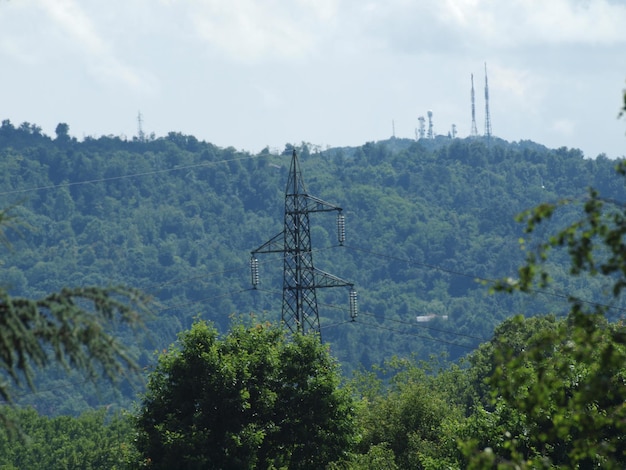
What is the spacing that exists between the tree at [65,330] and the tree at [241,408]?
30.9 m

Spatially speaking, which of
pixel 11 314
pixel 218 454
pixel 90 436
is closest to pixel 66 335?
pixel 11 314

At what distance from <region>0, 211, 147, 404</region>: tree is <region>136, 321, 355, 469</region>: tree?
30.9 metres

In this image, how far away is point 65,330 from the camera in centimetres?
1459

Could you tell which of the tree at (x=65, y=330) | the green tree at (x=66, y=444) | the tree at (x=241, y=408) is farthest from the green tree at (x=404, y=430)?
the tree at (x=65, y=330)

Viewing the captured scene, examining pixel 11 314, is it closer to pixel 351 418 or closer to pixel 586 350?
pixel 586 350

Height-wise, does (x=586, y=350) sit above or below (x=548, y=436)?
above

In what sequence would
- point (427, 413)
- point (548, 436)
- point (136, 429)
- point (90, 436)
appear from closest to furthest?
point (548, 436), point (136, 429), point (427, 413), point (90, 436)

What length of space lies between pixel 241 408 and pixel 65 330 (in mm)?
33708

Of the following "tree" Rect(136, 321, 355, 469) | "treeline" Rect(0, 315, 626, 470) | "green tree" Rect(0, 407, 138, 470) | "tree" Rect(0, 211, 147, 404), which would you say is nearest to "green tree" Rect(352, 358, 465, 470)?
"treeline" Rect(0, 315, 626, 470)

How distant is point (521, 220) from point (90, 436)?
11524 centimetres

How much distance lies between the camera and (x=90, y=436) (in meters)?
126

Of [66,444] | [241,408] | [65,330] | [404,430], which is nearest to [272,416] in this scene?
[241,408]

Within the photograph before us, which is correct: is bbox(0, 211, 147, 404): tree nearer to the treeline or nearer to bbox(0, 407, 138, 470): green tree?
the treeline

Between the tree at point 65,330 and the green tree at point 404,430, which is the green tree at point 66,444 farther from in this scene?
the tree at point 65,330
